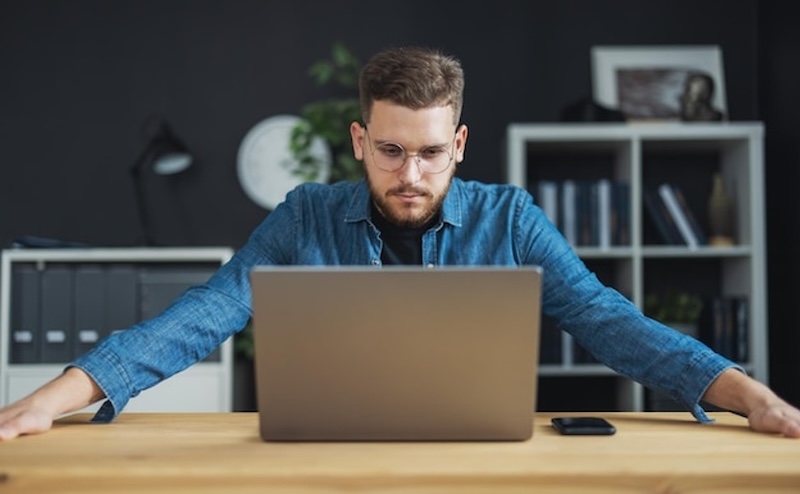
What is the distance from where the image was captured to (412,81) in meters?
1.86

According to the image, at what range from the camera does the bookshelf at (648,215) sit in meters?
3.65

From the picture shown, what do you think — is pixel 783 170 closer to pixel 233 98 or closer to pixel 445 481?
pixel 233 98

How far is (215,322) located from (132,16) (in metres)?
2.67

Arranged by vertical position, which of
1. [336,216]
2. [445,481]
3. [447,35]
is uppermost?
[447,35]

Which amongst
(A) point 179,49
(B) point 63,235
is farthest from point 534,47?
(B) point 63,235

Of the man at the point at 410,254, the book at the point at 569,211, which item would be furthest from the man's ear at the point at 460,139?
the book at the point at 569,211

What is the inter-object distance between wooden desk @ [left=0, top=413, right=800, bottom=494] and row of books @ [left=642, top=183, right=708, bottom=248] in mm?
2481

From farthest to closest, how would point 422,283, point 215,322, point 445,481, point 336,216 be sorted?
point 336,216
point 215,322
point 422,283
point 445,481

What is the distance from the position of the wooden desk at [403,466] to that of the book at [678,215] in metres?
2.48

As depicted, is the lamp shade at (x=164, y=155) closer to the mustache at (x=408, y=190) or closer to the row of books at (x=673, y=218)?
the row of books at (x=673, y=218)

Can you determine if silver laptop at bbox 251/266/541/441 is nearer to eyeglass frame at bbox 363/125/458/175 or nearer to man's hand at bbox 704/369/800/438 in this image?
man's hand at bbox 704/369/800/438

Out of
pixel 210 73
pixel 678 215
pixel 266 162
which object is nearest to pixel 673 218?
pixel 678 215

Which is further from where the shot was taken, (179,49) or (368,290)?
(179,49)

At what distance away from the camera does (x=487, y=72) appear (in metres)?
4.11
